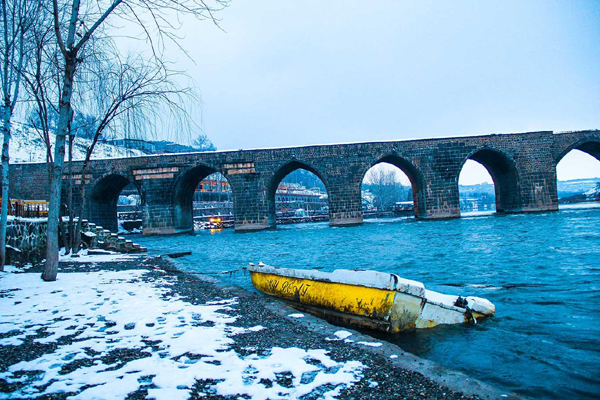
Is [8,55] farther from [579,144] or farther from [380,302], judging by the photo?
[579,144]

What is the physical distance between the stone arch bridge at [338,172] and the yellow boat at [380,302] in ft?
82.4

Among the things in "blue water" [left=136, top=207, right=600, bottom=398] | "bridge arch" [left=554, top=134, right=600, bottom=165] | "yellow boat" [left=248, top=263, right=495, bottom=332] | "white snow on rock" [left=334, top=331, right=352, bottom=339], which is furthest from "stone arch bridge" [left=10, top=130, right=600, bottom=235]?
"white snow on rock" [left=334, top=331, right=352, bottom=339]

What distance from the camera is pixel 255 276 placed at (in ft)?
23.9

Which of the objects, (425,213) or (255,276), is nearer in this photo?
(255,276)

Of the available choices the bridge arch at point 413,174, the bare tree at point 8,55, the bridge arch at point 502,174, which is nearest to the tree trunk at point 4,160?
the bare tree at point 8,55

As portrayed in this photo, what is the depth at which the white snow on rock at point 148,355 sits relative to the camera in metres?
2.52

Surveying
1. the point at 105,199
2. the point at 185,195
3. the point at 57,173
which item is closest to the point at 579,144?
the point at 185,195

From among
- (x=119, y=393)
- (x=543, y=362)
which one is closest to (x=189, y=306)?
(x=119, y=393)

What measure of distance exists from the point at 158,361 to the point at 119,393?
606 millimetres

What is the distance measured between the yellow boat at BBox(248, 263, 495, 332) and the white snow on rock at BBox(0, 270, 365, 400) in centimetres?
123

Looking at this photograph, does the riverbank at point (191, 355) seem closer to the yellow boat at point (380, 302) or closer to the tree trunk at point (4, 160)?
the yellow boat at point (380, 302)

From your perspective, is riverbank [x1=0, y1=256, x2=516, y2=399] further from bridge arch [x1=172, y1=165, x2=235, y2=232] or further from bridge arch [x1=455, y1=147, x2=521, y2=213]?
bridge arch [x1=455, y1=147, x2=521, y2=213]

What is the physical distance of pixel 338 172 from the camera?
30.3 m

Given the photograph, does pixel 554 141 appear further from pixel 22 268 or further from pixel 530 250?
pixel 22 268
